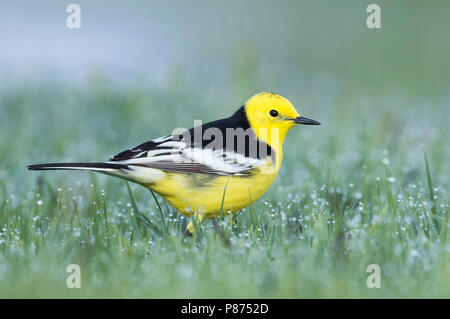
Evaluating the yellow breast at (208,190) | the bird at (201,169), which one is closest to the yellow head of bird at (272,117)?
the bird at (201,169)

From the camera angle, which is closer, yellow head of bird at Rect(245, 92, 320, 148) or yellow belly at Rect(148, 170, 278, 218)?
yellow belly at Rect(148, 170, 278, 218)

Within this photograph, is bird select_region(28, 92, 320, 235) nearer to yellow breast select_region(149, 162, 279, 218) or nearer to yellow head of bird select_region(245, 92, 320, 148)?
yellow breast select_region(149, 162, 279, 218)

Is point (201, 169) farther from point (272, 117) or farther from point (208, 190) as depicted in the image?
point (272, 117)

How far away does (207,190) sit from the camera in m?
4.21

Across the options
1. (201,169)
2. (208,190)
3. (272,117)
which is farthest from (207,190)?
(272,117)

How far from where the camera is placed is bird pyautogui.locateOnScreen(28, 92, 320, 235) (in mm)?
4156

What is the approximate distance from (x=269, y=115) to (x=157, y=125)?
2801 millimetres

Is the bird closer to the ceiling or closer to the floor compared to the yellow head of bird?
closer to the floor

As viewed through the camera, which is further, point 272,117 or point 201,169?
point 272,117

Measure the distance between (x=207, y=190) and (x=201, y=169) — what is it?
0.16 m

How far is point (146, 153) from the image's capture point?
427 cm

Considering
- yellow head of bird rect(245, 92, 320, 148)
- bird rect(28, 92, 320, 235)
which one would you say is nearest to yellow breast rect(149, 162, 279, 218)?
bird rect(28, 92, 320, 235)
